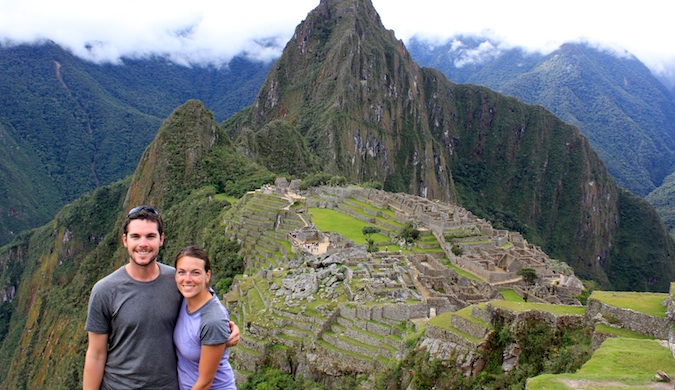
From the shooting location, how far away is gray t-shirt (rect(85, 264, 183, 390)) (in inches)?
234

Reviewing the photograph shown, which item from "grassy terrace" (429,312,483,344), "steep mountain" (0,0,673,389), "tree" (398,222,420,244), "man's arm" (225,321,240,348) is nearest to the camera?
"man's arm" (225,321,240,348)

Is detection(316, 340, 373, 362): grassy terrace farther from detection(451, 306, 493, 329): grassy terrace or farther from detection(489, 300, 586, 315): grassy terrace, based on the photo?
detection(489, 300, 586, 315): grassy terrace

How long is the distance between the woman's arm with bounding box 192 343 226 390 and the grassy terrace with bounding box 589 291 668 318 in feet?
34.5

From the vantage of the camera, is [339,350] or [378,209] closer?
[339,350]

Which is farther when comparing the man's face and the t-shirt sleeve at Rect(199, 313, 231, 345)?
the man's face

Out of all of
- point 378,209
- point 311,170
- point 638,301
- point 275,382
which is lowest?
point 275,382

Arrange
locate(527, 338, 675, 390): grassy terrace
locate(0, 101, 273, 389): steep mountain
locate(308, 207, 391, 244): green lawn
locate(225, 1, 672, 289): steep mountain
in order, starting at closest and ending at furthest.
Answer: locate(527, 338, 675, 390): grassy terrace, locate(308, 207, 391, 244): green lawn, locate(0, 101, 273, 389): steep mountain, locate(225, 1, 672, 289): steep mountain

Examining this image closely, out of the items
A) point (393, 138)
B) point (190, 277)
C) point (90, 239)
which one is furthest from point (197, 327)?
point (393, 138)

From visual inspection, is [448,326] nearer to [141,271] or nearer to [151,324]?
[151,324]

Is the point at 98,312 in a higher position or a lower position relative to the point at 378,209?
lower

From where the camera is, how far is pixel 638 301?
43.1 feet

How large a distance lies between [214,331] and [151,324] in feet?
2.48

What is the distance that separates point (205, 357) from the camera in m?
6.00

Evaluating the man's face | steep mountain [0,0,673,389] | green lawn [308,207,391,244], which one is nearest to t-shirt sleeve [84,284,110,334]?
the man's face
